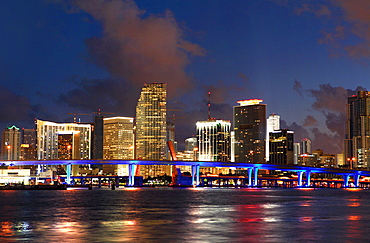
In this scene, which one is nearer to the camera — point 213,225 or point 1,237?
point 1,237

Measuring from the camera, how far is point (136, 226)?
4528cm

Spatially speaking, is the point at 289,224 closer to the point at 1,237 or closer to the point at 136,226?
the point at 136,226

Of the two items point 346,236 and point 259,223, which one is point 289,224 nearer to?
point 259,223

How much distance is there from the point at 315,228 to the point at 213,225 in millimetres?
7900

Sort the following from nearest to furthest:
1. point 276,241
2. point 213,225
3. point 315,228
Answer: point 276,241, point 315,228, point 213,225

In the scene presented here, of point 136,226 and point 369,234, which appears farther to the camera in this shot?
point 136,226

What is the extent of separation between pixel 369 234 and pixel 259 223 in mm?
11440

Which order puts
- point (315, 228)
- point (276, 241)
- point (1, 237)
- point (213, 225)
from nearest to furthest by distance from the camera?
point (276, 241) < point (1, 237) < point (315, 228) < point (213, 225)

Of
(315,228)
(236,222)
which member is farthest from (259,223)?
(315,228)

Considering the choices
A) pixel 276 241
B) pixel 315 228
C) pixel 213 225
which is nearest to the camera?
pixel 276 241

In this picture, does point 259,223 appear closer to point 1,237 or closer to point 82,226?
point 82,226

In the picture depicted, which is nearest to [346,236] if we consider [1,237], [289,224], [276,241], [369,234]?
[369,234]

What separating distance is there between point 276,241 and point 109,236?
34.4 feet

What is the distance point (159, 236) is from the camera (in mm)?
37719
